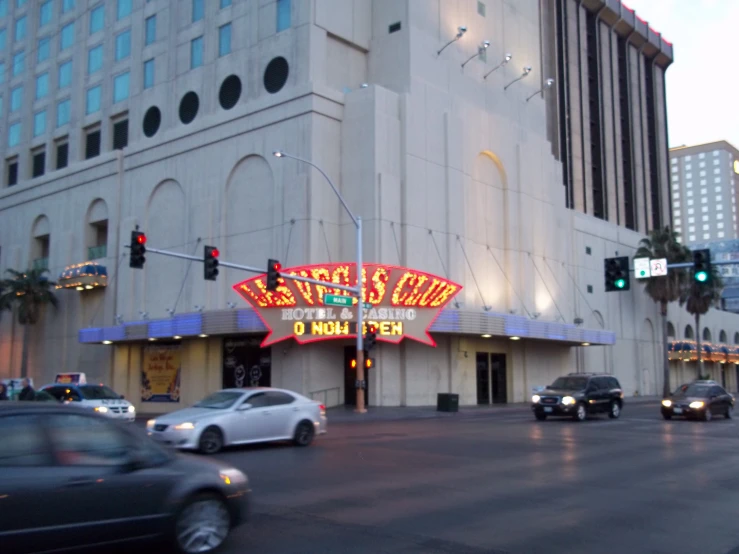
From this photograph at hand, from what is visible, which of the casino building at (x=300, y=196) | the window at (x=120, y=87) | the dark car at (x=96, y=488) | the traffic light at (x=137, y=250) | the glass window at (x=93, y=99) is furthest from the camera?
the glass window at (x=93, y=99)

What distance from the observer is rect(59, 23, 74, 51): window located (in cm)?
5438

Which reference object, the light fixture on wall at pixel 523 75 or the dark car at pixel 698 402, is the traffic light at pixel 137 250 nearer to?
the dark car at pixel 698 402

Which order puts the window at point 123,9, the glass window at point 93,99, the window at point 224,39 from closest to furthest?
the window at point 224,39
the window at point 123,9
the glass window at point 93,99

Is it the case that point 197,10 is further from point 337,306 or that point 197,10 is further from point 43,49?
point 337,306

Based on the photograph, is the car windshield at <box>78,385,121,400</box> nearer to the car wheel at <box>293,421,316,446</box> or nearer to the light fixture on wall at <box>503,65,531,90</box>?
the car wheel at <box>293,421,316,446</box>

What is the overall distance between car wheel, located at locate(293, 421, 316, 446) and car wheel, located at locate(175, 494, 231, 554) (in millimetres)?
11176

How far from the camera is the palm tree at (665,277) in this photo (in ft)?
194

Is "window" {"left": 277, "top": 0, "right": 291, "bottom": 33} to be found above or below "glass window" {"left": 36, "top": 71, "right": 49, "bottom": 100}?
below

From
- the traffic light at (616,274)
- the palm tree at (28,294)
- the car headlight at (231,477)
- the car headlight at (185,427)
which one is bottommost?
the car headlight at (185,427)

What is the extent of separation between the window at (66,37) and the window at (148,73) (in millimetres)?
9874

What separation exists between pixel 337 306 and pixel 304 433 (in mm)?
15980

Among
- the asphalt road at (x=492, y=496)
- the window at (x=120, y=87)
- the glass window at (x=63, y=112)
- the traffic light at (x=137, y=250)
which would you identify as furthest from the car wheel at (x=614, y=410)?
the glass window at (x=63, y=112)

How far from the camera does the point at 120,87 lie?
49.7 metres

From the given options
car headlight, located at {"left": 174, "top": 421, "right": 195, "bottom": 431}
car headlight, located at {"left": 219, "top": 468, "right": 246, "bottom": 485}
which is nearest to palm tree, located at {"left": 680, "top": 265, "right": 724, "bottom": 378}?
car headlight, located at {"left": 174, "top": 421, "right": 195, "bottom": 431}
